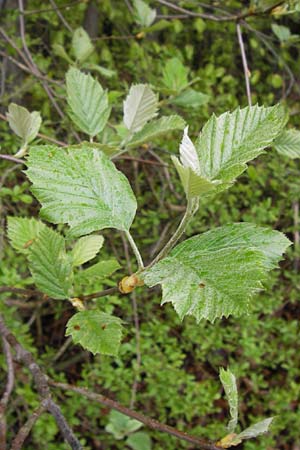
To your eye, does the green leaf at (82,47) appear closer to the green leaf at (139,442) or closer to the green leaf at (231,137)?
the green leaf at (231,137)

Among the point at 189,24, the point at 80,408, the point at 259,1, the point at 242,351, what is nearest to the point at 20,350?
the point at 259,1

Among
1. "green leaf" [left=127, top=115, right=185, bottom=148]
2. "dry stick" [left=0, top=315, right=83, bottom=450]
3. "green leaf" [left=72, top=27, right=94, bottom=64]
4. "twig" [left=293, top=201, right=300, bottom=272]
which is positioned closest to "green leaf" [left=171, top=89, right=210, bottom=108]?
"green leaf" [left=72, top=27, right=94, bottom=64]

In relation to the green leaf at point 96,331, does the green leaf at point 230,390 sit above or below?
below

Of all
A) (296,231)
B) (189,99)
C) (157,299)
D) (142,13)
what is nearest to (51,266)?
(189,99)

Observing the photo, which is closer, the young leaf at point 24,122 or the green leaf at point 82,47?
the young leaf at point 24,122

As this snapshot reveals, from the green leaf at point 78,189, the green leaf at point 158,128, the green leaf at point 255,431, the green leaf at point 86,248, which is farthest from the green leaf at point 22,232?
the green leaf at point 255,431

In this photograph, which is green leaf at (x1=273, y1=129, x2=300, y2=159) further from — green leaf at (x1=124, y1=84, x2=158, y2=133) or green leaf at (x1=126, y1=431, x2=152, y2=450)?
green leaf at (x1=126, y1=431, x2=152, y2=450)
